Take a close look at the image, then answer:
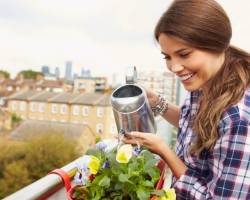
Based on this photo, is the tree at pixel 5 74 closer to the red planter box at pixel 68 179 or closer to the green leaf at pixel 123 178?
the red planter box at pixel 68 179

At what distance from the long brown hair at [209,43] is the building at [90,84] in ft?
153

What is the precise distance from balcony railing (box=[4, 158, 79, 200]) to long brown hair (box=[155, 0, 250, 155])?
11.5 inches

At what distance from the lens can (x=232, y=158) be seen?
834 mm

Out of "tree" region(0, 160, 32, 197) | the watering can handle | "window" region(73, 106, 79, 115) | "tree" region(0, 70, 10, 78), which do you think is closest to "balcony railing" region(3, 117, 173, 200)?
the watering can handle

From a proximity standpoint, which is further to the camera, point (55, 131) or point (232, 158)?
point (55, 131)

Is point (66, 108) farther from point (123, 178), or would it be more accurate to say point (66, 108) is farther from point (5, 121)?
point (123, 178)

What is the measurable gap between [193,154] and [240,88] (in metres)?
0.17

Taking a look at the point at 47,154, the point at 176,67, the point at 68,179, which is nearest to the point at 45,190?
the point at 68,179

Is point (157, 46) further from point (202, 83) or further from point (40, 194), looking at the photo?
point (40, 194)

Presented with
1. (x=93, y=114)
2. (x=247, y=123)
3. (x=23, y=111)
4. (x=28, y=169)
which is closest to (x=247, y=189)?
(x=247, y=123)

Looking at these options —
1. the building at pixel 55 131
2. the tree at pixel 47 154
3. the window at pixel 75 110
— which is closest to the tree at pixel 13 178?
the tree at pixel 47 154

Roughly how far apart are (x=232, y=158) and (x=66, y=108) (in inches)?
1745

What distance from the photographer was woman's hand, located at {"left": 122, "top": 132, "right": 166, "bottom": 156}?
2.94 ft

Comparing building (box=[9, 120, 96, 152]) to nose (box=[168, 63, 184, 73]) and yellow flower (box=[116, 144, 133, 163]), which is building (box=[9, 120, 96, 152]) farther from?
yellow flower (box=[116, 144, 133, 163])
